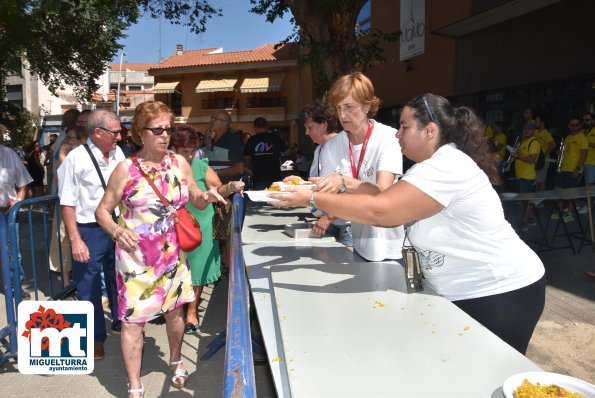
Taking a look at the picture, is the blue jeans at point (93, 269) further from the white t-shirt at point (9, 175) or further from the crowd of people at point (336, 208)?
the white t-shirt at point (9, 175)

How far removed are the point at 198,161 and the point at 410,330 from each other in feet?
9.74

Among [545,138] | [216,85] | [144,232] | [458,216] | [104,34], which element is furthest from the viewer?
[216,85]

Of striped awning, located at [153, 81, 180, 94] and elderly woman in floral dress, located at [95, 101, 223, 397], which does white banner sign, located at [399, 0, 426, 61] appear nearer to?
elderly woman in floral dress, located at [95, 101, 223, 397]

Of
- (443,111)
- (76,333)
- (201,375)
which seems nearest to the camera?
(443,111)

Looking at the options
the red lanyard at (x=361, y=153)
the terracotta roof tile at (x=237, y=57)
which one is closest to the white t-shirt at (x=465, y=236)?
the red lanyard at (x=361, y=153)

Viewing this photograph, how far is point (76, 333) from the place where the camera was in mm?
3322

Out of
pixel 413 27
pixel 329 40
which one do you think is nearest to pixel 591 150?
pixel 329 40

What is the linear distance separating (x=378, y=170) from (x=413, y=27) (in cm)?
1191

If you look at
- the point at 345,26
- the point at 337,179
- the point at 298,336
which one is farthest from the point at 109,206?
the point at 345,26

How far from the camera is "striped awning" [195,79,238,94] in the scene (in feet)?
114

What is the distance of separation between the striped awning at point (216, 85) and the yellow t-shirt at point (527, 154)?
28.2 meters

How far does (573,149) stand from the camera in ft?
28.4

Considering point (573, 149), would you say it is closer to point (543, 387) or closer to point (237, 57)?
point (543, 387)

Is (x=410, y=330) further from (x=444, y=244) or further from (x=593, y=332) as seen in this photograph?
(x=593, y=332)
